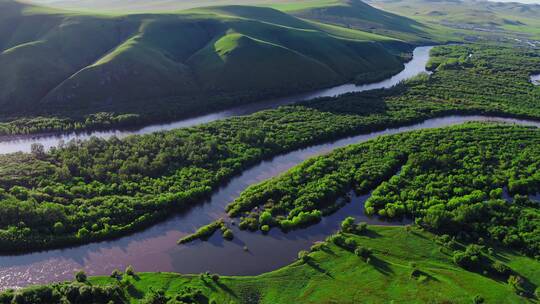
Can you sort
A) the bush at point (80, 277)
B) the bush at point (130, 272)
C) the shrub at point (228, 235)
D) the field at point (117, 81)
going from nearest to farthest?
1. the bush at point (80, 277)
2. the bush at point (130, 272)
3. the shrub at point (228, 235)
4. the field at point (117, 81)

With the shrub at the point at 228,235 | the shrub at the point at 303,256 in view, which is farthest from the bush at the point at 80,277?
the shrub at the point at 303,256

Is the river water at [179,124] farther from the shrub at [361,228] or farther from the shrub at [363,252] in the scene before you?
the shrub at [363,252]

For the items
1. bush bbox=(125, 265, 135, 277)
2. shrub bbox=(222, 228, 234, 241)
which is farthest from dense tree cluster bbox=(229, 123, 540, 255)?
bush bbox=(125, 265, 135, 277)

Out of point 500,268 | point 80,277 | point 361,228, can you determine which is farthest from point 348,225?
point 80,277

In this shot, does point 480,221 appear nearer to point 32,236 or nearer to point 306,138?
point 306,138

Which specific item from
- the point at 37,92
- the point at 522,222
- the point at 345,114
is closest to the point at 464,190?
the point at 522,222

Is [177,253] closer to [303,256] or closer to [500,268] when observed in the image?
[303,256]
